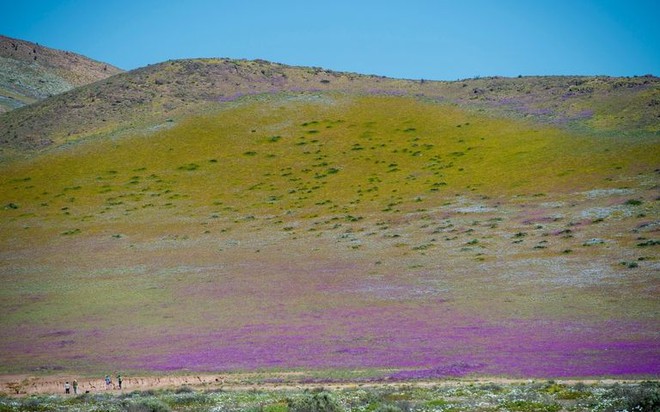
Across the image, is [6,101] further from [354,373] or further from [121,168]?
[354,373]

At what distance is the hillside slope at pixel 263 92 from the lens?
95.4 m

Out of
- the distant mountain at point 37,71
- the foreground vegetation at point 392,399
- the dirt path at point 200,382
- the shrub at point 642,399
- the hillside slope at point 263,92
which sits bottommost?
the shrub at point 642,399

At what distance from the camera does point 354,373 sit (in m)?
31.6

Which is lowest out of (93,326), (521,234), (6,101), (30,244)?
(93,326)

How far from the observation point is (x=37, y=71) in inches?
6826

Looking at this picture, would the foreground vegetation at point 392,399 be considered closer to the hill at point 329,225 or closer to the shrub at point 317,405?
the shrub at point 317,405

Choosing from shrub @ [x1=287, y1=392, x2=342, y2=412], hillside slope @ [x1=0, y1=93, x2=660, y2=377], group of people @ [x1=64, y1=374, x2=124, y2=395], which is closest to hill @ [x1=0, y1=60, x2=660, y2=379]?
hillside slope @ [x1=0, y1=93, x2=660, y2=377]

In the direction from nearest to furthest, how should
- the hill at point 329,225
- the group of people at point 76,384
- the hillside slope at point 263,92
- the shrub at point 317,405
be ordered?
the shrub at point 317,405 → the group of people at point 76,384 → the hill at point 329,225 → the hillside slope at point 263,92

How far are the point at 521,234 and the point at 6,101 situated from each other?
126445mm

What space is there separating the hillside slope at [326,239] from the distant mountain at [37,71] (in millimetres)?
50083

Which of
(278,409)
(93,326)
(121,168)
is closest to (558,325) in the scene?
(278,409)

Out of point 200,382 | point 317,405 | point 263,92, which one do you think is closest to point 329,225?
point 200,382

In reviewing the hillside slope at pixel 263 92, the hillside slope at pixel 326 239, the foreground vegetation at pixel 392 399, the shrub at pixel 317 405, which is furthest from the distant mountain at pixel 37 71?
the shrub at pixel 317 405

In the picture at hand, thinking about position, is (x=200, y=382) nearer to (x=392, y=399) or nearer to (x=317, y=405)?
(x=392, y=399)
